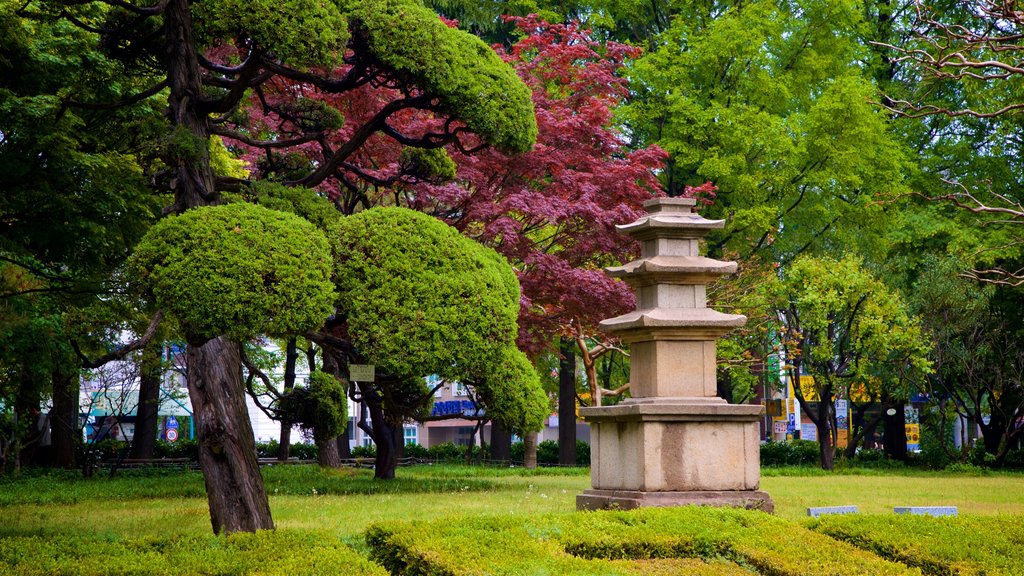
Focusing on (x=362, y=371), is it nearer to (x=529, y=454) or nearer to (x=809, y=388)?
(x=529, y=454)

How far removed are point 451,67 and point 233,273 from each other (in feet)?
11.8

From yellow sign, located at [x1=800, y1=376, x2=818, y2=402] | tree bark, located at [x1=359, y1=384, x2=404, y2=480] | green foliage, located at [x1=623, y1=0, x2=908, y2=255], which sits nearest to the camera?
tree bark, located at [x1=359, y1=384, x2=404, y2=480]

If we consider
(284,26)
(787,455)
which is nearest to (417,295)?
(284,26)

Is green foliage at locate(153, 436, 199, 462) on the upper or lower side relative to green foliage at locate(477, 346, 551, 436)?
lower

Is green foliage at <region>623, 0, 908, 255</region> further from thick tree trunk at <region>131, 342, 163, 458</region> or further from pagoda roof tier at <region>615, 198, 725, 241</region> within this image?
thick tree trunk at <region>131, 342, 163, 458</region>

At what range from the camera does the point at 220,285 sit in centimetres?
902

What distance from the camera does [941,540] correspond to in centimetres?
836

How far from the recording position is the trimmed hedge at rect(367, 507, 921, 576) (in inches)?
287

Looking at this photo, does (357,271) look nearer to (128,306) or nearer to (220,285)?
(220,285)

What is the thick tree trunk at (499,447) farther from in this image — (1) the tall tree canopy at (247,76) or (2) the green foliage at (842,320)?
(1) the tall tree canopy at (247,76)

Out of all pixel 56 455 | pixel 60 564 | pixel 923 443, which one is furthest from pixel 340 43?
pixel 923 443

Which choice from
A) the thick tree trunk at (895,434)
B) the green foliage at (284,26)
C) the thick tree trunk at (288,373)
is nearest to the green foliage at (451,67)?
the green foliage at (284,26)

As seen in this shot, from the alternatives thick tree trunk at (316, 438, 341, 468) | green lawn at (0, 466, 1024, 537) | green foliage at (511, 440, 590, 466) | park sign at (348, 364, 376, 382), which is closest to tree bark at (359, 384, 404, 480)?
green lawn at (0, 466, 1024, 537)

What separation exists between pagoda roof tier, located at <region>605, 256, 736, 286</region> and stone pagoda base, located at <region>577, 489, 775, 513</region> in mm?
2841
